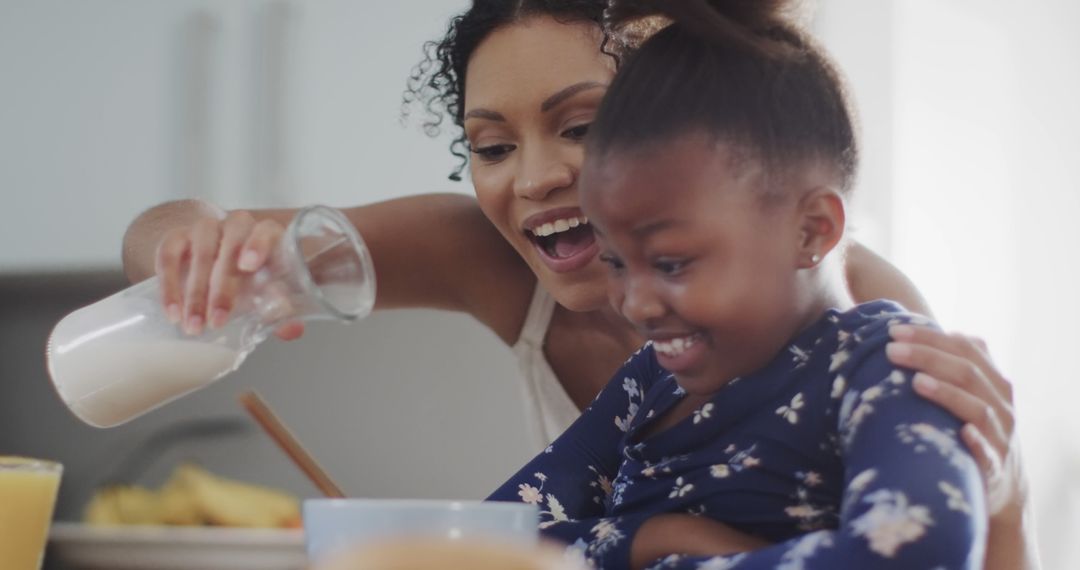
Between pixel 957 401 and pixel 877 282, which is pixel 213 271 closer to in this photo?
pixel 957 401

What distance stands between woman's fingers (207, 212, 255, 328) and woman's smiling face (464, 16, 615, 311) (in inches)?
17.9

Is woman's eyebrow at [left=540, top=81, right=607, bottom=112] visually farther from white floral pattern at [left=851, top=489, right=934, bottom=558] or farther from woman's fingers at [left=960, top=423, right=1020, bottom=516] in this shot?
white floral pattern at [left=851, top=489, right=934, bottom=558]

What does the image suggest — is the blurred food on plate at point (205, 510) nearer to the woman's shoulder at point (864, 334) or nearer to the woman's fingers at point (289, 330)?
the woman's fingers at point (289, 330)

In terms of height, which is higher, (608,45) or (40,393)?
(608,45)

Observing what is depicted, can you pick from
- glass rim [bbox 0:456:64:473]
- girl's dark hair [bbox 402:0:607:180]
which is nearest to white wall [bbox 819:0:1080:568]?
girl's dark hair [bbox 402:0:607:180]

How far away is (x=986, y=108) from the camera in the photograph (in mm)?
2742

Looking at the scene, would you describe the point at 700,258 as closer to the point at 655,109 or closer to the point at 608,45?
the point at 655,109

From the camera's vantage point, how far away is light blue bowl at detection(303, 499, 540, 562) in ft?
1.59

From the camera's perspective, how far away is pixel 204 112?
2.80m

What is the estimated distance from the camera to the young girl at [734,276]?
82 centimetres

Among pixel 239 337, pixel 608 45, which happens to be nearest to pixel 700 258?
pixel 239 337

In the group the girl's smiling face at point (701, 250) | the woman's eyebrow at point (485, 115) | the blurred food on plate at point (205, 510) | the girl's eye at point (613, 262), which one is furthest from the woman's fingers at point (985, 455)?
the blurred food on plate at point (205, 510)

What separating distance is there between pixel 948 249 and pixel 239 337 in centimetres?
207

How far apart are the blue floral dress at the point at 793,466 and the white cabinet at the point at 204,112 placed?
177 centimetres
